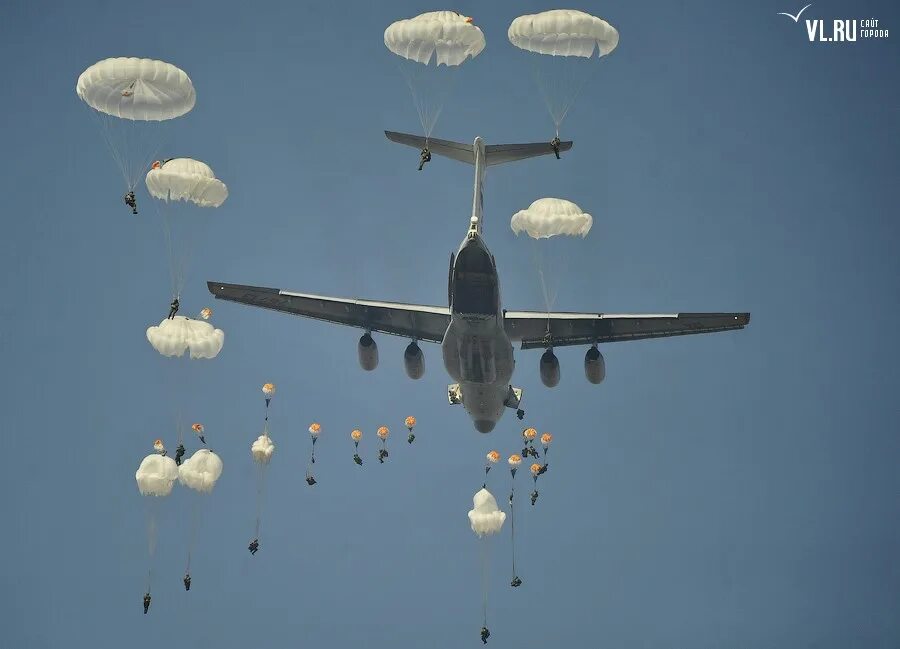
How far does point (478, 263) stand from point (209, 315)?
43.0 ft

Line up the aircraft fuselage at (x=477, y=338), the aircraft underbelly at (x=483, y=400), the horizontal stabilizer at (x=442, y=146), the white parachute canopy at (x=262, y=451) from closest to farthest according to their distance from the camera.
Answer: the aircraft fuselage at (x=477, y=338) → the horizontal stabilizer at (x=442, y=146) → the aircraft underbelly at (x=483, y=400) → the white parachute canopy at (x=262, y=451)

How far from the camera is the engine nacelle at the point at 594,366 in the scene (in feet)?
176

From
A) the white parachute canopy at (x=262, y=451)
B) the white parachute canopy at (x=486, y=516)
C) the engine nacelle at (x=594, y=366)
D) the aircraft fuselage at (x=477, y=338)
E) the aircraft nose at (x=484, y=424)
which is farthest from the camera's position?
the white parachute canopy at (x=486, y=516)

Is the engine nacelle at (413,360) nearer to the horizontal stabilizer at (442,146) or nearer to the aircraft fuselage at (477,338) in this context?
the aircraft fuselage at (477,338)

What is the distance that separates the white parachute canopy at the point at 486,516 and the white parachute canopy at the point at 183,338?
50.8 ft

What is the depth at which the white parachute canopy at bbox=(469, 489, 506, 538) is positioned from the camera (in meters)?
58.6

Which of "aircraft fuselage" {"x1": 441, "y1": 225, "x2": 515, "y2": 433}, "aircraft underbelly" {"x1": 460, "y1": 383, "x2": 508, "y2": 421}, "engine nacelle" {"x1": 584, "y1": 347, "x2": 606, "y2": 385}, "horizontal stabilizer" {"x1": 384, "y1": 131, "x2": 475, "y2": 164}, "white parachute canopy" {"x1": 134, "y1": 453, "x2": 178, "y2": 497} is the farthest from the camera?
"aircraft underbelly" {"x1": 460, "y1": 383, "x2": 508, "y2": 421}

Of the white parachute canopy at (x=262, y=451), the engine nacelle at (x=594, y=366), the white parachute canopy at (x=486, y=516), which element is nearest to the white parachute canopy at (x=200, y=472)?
the white parachute canopy at (x=262, y=451)

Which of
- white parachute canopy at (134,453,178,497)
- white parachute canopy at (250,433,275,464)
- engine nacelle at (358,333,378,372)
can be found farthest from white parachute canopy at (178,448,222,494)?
engine nacelle at (358,333,378,372)

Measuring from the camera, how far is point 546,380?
5359cm

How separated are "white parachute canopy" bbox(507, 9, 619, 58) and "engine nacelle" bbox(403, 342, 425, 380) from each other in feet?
49.3

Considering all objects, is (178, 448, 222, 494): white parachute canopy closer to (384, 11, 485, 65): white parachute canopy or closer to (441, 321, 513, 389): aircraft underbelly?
(441, 321, 513, 389): aircraft underbelly

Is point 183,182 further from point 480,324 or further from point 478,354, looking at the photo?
point 478,354

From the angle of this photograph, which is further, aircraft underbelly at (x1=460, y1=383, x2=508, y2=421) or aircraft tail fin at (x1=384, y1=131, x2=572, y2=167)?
aircraft underbelly at (x1=460, y1=383, x2=508, y2=421)
